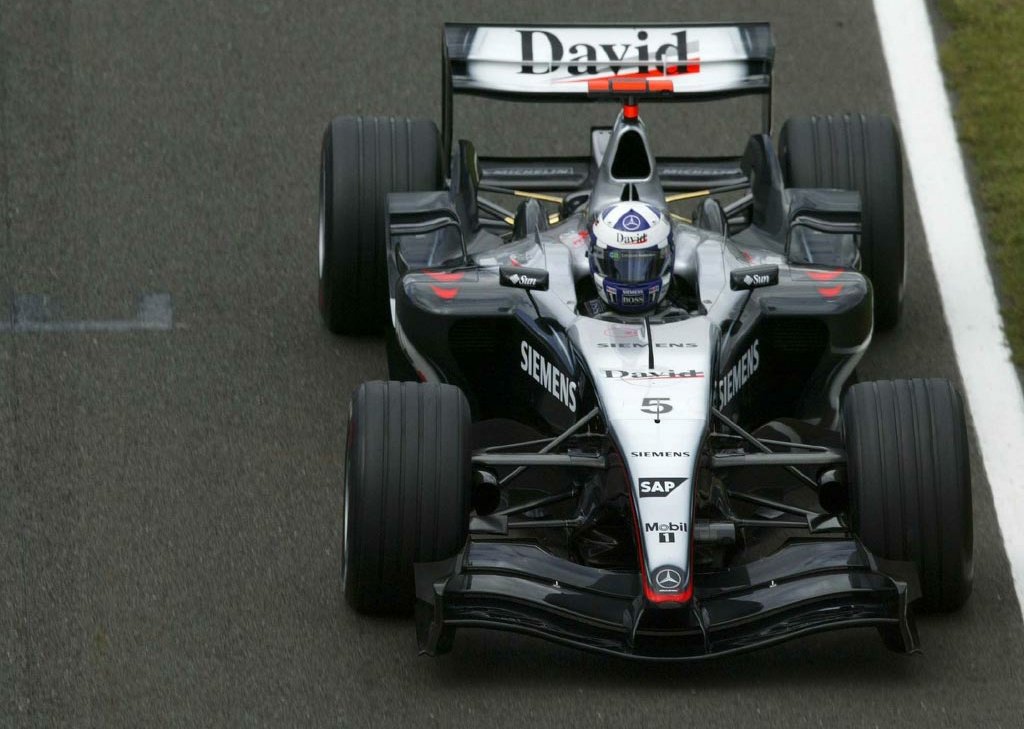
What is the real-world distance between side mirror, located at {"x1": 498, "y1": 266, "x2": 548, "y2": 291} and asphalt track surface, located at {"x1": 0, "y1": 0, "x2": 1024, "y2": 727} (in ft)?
4.34

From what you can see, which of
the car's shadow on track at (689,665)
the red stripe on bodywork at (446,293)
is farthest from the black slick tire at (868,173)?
the car's shadow on track at (689,665)

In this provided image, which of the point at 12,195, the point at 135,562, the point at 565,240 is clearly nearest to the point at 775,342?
the point at 565,240

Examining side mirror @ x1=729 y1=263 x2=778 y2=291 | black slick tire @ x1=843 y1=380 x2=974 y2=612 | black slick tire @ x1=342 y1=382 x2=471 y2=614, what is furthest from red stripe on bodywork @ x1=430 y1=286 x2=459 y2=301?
black slick tire @ x1=843 y1=380 x2=974 y2=612

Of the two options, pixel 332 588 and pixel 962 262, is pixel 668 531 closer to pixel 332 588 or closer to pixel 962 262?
pixel 332 588

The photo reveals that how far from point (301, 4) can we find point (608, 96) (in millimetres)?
4359

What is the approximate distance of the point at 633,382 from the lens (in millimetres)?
9398

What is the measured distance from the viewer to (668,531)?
28.9ft

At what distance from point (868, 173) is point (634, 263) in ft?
6.92

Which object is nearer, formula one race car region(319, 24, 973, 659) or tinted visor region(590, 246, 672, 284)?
formula one race car region(319, 24, 973, 659)

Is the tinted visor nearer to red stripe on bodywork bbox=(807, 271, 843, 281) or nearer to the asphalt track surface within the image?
red stripe on bodywork bbox=(807, 271, 843, 281)

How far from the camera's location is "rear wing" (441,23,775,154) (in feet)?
37.8

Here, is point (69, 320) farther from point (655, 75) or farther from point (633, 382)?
point (633, 382)

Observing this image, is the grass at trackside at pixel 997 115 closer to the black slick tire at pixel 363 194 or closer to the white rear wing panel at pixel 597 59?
the white rear wing panel at pixel 597 59

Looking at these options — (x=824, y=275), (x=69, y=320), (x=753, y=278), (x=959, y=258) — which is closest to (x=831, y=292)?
(x=824, y=275)
